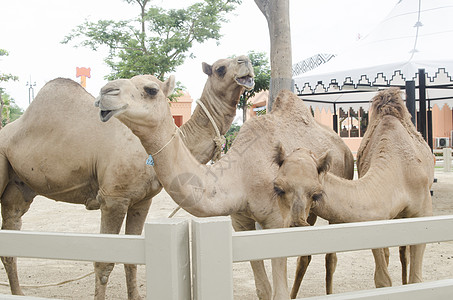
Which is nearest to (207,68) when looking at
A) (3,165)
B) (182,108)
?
(3,165)

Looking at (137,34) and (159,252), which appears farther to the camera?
(137,34)

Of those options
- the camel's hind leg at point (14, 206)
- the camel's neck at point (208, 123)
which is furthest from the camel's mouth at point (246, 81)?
the camel's hind leg at point (14, 206)

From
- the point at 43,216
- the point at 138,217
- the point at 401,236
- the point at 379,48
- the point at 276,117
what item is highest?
the point at 379,48

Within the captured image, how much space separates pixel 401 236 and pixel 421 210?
1545 millimetres

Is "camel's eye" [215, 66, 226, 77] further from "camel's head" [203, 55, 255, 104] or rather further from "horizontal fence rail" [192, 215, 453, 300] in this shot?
"horizontal fence rail" [192, 215, 453, 300]

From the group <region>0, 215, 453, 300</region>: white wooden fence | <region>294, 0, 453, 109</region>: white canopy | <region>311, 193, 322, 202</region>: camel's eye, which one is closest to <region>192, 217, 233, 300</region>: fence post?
<region>0, 215, 453, 300</region>: white wooden fence

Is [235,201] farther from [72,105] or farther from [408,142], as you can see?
[72,105]

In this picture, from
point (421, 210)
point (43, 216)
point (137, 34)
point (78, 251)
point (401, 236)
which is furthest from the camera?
point (137, 34)

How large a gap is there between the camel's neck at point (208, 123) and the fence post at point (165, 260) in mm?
2012

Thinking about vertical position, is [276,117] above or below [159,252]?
above

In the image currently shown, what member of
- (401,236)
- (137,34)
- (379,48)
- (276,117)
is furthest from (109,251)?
(137,34)

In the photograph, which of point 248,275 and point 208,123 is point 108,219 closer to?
point 208,123

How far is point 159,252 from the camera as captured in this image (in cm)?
182

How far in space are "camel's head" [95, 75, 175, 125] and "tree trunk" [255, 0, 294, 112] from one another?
3.56 m
